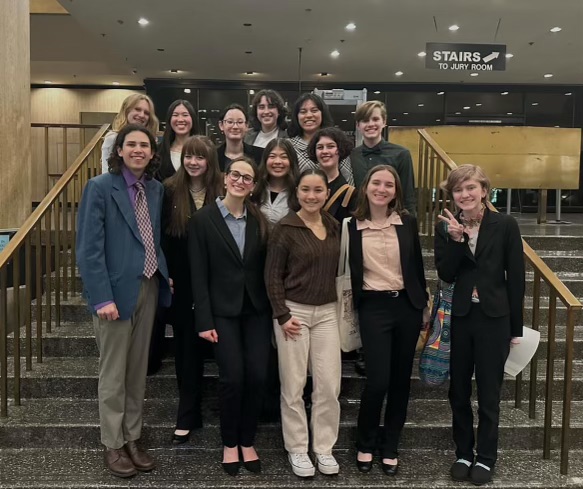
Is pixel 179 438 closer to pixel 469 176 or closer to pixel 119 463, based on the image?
pixel 119 463

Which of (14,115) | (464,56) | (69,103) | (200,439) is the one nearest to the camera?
(200,439)

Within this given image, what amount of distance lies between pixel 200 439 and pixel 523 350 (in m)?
1.82

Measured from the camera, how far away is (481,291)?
263 cm

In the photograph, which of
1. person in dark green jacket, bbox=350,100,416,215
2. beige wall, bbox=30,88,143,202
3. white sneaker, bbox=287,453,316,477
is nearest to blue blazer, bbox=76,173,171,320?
white sneaker, bbox=287,453,316,477

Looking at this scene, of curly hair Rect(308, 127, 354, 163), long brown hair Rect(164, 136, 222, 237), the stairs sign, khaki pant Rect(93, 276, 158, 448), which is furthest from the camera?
the stairs sign

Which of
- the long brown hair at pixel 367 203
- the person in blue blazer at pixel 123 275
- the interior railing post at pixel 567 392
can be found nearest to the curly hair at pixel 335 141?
the long brown hair at pixel 367 203

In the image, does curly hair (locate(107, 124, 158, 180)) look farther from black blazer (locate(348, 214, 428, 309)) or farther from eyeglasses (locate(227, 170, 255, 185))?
black blazer (locate(348, 214, 428, 309))

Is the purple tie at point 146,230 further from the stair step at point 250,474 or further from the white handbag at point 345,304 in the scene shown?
the stair step at point 250,474

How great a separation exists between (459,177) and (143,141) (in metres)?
1.58

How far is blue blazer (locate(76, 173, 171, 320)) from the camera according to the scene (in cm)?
A: 254

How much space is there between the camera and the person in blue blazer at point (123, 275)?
8.41 feet

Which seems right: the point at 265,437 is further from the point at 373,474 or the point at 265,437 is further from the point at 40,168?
the point at 40,168

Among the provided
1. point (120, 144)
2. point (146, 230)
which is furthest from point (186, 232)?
point (120, 144)

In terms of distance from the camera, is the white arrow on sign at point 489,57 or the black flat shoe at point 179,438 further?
the white arrow on sign at point 489,57
